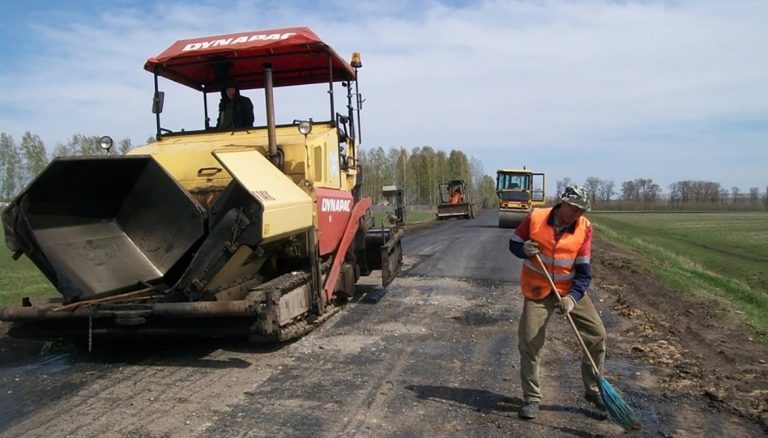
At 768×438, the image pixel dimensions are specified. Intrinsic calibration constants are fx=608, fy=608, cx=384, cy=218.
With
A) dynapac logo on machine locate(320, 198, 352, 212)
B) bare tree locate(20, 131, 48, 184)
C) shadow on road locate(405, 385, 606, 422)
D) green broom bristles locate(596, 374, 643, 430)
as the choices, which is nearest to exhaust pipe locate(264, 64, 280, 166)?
dynapac logo on machine locate(320, 198, 352, 212)

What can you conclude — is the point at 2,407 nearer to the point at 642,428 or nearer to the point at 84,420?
the point at 84,420

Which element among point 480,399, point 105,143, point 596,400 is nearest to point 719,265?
point 596,400

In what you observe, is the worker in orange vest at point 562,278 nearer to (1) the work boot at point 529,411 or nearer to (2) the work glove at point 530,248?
(2) the work glove at point 530,248

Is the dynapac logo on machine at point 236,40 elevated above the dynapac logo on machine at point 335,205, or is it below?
above

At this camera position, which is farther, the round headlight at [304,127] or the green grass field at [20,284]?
the green grass field at [20,284]

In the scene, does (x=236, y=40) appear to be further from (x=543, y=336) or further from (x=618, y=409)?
(x=618, y=409)

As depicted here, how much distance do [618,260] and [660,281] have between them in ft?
10.9

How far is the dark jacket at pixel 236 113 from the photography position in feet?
24.7

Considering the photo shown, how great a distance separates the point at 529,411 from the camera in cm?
409

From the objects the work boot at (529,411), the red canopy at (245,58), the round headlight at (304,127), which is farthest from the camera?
the red canopy at (245,58)

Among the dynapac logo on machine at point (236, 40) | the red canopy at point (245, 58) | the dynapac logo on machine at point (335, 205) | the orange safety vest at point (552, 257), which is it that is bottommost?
the orange safety vest at point (552, 257)

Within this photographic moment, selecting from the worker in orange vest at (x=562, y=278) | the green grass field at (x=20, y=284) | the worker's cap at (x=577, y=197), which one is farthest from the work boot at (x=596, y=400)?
the green grass field at (x=20, y=284)

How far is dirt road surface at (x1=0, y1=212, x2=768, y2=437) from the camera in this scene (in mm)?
3930

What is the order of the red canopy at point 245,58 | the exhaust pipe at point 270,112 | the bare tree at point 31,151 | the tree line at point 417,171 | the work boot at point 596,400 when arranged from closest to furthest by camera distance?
the work boot at point 596,400
the exhaust pipe at point 270,112
the red canopy at point 245,58
the bare tree at point 31,151
the tree line at point 417,171
